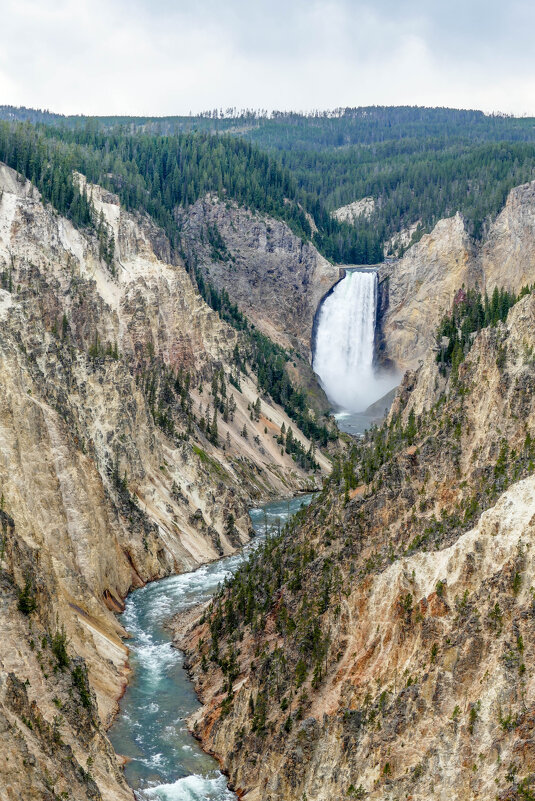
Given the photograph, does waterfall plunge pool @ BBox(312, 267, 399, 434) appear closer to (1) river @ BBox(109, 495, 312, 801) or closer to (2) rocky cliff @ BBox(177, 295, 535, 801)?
(1) river @ BBox(109, 495, 312, 801)

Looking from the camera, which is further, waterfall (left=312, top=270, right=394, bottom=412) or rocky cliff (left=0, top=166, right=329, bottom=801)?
waterfall (left=312, top=270, right=394, bottom=412)

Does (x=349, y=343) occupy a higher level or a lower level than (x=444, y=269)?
lower

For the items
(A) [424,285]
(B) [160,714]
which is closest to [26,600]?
(B) [160,714]

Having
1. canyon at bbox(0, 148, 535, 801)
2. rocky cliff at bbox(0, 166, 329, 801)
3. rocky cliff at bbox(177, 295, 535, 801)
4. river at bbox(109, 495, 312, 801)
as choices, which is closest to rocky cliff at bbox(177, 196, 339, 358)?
rocky cliff at bbox(0, 166, 329, 801)

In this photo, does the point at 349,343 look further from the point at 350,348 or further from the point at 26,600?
the point at 26,600

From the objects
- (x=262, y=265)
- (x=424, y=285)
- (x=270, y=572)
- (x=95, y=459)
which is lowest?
(x=270, y=572)

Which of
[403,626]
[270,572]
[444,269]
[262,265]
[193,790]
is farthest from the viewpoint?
[262,265]

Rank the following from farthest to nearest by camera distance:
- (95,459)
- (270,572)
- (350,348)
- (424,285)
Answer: (350,348) < (424,285) < (95,459) < (270,572)
